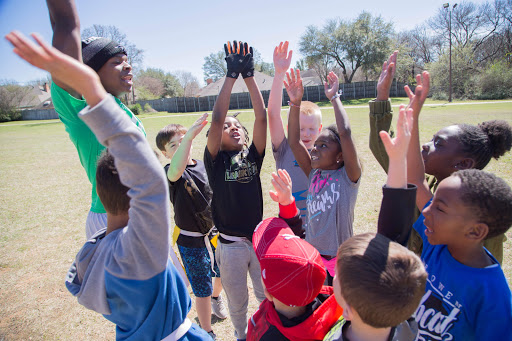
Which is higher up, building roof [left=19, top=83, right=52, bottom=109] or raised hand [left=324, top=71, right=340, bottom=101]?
building roof [left=19, top=83, right=52, bottom=109]

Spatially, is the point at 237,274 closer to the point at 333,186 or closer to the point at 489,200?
the point at 333,186

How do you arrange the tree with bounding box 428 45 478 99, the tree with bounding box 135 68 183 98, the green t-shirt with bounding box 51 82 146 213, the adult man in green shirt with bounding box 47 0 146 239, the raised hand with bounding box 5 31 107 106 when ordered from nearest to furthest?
the raised hand with bounding box 5 31 107 106 < the adult man in green shirt with bounding box 47 0 146 239 < the green t-shirt with bounding box 51 82 146 213 < the tree with bounding box 428 45 478 99 < the tree with bounding box 135 68 183 98

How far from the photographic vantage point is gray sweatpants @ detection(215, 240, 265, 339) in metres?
2.62

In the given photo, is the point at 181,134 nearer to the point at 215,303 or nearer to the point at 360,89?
the point at 215,303

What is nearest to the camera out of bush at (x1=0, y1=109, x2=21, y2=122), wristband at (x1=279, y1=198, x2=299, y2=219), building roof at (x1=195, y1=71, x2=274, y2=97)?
wristband at (x1=279, y1=198, x2=299, y2=219)

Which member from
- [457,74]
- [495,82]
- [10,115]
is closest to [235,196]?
[495,82]

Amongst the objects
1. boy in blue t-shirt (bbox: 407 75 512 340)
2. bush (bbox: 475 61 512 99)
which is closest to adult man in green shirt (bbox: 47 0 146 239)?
boy in blue t-shirt (bbox: 407 75 512 340)

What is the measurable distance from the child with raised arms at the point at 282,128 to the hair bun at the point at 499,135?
1382 millimetres

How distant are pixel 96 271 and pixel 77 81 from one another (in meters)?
0.86

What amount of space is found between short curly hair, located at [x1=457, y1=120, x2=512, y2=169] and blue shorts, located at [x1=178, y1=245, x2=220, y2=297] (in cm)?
226

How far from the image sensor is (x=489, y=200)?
149 cm

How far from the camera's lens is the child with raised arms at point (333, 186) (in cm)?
230

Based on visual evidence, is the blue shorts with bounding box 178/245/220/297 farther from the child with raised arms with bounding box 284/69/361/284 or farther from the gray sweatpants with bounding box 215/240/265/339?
the child with raised arms with bounding box 284/69/361/284

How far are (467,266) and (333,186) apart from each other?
1.02 meters
